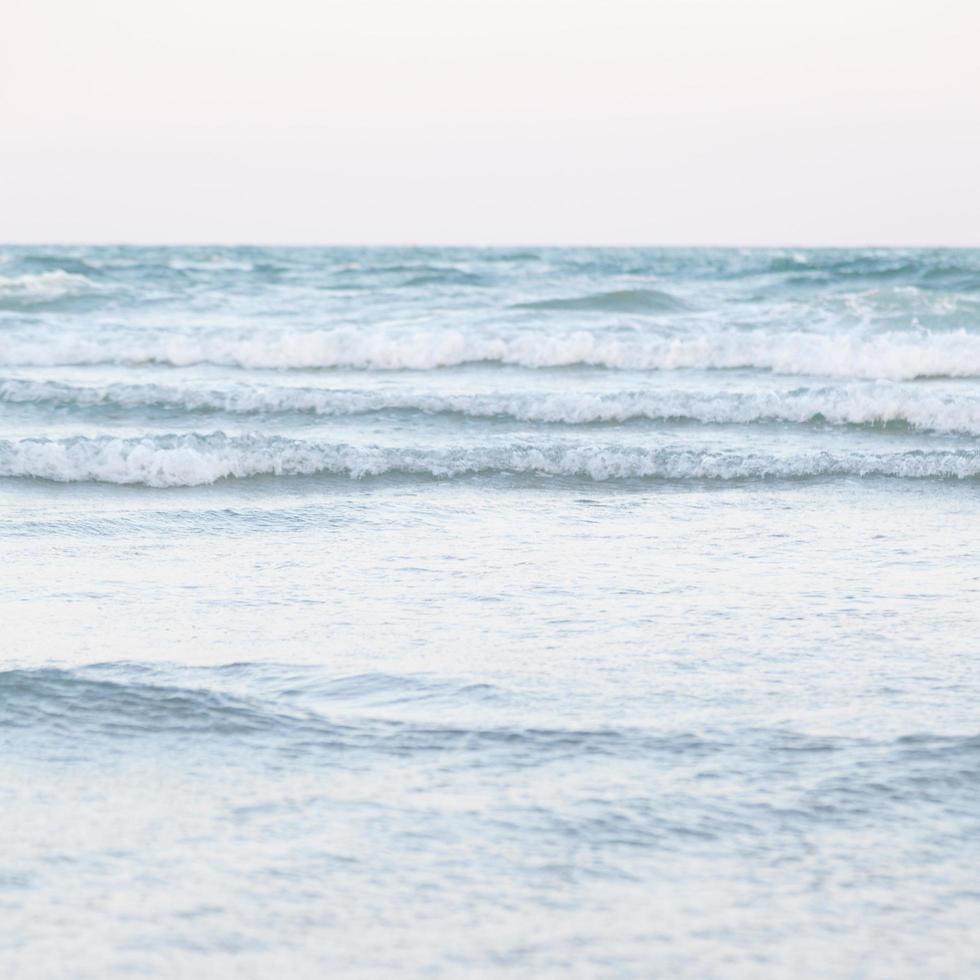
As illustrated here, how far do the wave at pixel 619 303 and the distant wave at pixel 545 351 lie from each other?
432cm

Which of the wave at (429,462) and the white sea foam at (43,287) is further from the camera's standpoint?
the white sea foam at (43,287)

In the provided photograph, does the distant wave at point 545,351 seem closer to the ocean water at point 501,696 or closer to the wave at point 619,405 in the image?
the wave at point 619,405

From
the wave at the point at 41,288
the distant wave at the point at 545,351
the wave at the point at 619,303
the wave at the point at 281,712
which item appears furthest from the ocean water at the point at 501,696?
the wave at the point at 41,288

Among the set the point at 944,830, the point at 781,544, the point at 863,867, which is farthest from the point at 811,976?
the point at 781,544

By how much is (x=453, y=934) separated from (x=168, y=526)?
174 inches

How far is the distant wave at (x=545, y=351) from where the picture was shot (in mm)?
13789

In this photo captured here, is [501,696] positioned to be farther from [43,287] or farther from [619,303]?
[43,287]

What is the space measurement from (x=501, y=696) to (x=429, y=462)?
15.3 ft

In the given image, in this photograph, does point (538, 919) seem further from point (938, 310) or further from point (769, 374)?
point (938, 310)

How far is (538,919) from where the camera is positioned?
8.64 feet

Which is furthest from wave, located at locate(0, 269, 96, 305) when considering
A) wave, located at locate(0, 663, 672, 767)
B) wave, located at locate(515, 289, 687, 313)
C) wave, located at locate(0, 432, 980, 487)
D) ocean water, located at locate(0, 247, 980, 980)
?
wave, located at locate(0, 663, 672, 767)

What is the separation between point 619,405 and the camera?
34.9 ft

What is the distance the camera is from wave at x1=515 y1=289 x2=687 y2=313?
20.5 metres

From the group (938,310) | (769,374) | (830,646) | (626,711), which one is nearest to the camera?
(626,711)
